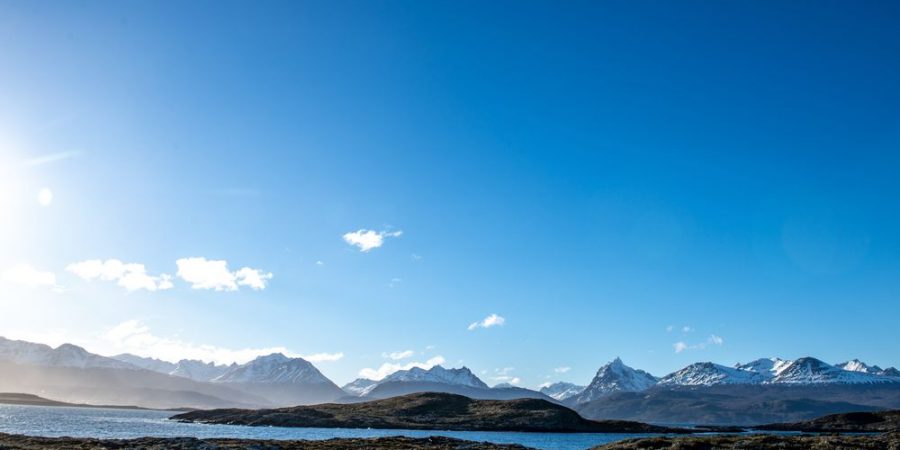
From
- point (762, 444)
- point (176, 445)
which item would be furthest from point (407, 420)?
point (762, 444)

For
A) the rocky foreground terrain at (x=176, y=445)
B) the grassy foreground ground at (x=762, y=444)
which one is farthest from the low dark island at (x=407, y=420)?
the grassy foreground ground at (x=762, y=444)

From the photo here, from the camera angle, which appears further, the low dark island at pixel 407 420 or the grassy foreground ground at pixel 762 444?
the low dark island at pixel 407 420

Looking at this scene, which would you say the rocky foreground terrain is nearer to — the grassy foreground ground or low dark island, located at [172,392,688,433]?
the grassy foreground ground

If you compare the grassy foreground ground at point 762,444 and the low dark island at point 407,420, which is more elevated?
the grassy foreground ground at point 762,444

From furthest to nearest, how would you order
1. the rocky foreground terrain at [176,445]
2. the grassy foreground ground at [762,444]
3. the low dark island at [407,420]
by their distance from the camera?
the low dark island at [407,420] → the rocky foreground terrain at [176,445] → the grassy foreground ground at [762,444]

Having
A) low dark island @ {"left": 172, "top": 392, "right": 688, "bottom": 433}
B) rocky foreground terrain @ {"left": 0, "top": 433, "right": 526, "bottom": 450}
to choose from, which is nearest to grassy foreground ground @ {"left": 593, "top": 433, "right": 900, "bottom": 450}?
rocky foreground terrain @ {"left": 0, "top": 433, "right": 526, "bottom": 450}

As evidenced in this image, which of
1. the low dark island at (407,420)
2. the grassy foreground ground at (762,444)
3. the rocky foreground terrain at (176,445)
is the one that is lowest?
the low dark island at (407,420)

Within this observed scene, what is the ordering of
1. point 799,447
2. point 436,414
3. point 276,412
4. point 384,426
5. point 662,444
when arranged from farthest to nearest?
point 436,414 → point 276,412 → point 384,426 → point 662,444 → point 799,447

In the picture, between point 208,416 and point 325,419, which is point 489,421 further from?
point 208,416

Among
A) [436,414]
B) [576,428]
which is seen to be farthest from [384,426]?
[576,428]

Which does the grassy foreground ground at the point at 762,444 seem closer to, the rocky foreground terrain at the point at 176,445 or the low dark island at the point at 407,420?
the rocky foreground terrain at the point at 176,445

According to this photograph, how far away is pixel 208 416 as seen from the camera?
646ft

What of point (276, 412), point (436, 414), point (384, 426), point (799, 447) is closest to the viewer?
point (799, 447)

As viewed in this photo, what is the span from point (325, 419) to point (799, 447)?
462ft
